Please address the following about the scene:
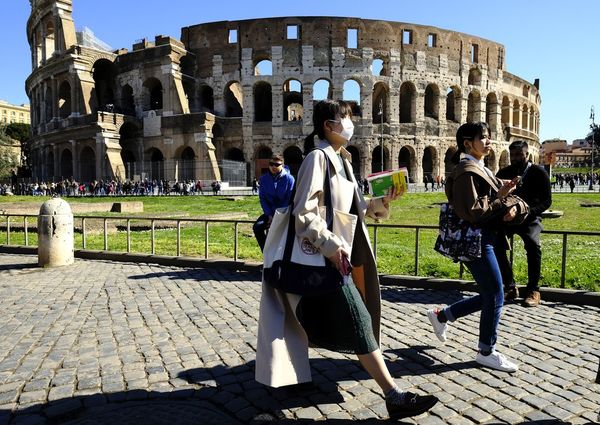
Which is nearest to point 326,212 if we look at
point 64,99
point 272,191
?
point 272,191

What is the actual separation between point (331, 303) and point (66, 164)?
151 ft

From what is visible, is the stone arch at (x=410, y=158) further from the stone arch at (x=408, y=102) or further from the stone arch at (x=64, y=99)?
the stone arch at (x=64, y=99)

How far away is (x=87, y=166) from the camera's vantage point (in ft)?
130

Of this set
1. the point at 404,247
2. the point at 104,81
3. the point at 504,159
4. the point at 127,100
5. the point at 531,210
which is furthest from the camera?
the point at 504,159

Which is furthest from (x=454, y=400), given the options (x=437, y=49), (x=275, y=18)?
(x=437, y=49)

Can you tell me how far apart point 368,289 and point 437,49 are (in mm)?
43102

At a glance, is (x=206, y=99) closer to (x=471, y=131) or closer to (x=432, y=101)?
(x=432, y=101)

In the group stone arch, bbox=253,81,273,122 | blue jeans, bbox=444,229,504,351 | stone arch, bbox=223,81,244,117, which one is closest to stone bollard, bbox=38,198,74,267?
blue jeans, bbox=444,229,504,351

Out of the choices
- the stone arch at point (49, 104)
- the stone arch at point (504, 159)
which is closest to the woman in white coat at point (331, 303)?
the stone arch at point (49, 104)

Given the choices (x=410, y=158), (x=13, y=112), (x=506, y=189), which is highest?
(x=13, y=112)

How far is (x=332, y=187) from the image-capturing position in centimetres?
271

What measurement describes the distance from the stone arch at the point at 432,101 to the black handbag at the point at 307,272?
42.1 metres

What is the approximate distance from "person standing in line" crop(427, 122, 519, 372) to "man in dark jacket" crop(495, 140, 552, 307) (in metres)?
1.83

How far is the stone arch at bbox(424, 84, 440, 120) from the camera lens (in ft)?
137
